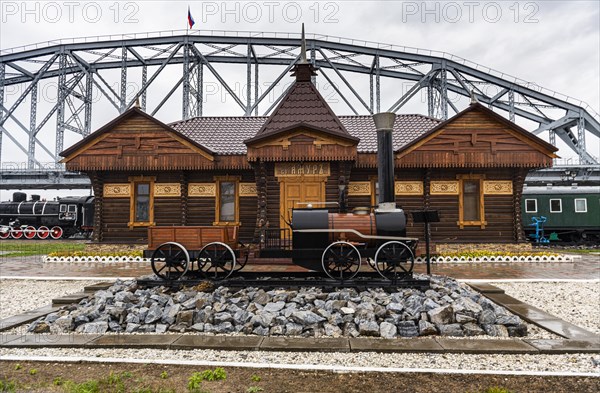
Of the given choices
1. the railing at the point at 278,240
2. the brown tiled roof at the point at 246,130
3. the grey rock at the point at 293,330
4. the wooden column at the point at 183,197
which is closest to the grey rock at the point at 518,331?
the grey rock at the point at 293,330

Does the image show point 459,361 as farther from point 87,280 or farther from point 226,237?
point 87,280

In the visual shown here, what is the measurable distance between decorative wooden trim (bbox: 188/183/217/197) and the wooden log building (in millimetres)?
42

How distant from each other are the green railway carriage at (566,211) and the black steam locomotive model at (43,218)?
31668 millimetres

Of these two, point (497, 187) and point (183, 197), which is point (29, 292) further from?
point (497, 187)

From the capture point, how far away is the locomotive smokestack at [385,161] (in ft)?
28.7

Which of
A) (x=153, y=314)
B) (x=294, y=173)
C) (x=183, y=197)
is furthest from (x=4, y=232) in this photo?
(x=153, y=314)

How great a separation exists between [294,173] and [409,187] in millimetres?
4861

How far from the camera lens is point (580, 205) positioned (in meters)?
22.7

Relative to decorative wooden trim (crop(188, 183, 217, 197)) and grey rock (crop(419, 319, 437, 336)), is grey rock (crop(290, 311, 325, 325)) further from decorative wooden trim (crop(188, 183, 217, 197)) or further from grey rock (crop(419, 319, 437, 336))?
decorative wooden trim (crop(188, 183, 217, 197))

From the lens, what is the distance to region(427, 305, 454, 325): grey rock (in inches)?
241

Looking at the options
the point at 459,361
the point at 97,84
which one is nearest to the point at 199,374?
Result: the point at 459,361

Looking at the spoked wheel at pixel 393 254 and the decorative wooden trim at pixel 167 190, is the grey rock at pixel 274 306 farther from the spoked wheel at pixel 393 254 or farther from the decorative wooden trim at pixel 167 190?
the decorative wooden trim at pixel 167 190

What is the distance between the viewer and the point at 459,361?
16.3ft

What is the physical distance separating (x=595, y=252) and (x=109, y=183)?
22.5m
